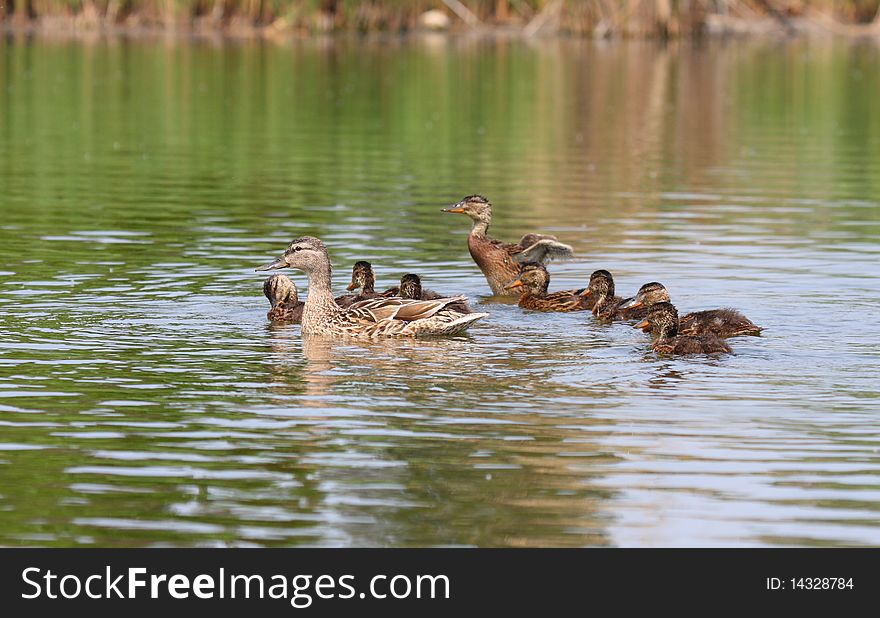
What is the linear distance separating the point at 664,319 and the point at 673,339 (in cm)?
27

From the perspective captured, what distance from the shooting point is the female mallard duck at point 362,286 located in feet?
54.4

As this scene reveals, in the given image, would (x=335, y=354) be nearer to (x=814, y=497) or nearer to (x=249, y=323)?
(x=249, y=323)

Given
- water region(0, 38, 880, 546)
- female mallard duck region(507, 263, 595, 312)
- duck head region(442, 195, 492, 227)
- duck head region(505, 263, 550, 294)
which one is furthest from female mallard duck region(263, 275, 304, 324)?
duck head region(442, 195, 492, 227)

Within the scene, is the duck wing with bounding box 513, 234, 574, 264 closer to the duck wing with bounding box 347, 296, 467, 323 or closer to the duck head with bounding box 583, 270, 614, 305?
the duck head with bounding box 583, 270, 614, 305

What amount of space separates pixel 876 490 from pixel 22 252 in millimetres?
12491

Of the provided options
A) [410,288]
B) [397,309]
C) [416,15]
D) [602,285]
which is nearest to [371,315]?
[397,309]

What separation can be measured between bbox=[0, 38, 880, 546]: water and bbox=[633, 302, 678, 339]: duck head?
366mm

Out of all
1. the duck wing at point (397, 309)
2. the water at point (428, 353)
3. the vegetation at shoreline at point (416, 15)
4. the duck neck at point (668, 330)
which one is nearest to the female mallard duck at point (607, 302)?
the water at point (428, 353)

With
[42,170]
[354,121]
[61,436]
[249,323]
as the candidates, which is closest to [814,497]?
[61,436]

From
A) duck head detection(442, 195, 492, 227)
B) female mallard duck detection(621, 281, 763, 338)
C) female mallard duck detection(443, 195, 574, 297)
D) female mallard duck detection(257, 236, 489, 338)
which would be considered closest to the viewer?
female mallard duck detection(621, 281, 763, 338)

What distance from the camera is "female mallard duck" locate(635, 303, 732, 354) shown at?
14.4 m

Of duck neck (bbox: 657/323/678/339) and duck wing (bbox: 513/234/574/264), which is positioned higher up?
duck wing (bbox: 513/234/574/264)

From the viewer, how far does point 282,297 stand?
1662 cm
